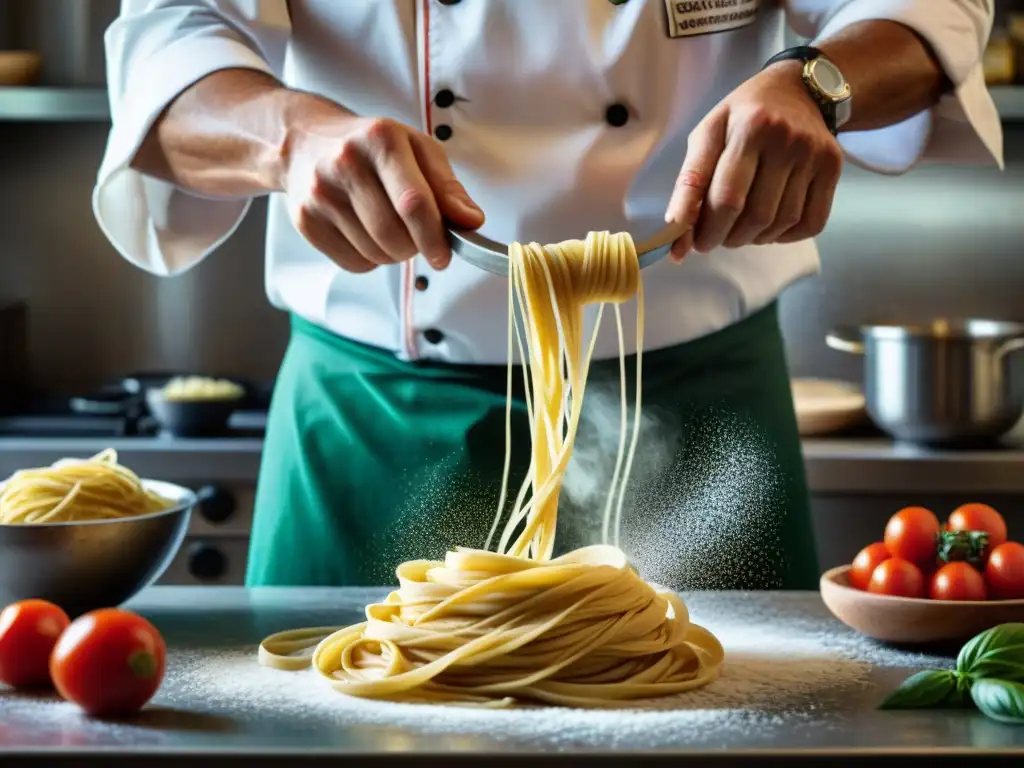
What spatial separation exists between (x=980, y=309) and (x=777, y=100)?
2474 mm

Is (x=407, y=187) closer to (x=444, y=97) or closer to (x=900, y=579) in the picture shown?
(x=444, y=97)

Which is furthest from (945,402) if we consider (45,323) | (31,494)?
(45,323)

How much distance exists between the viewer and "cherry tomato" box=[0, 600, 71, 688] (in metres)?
1.56

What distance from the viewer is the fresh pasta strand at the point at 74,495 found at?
1.81 metres

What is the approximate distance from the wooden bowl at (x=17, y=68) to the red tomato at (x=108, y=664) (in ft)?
8.64

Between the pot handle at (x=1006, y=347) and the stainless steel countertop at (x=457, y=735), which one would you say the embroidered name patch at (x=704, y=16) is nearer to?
the stainless steel countertop at (x=457, y=735)

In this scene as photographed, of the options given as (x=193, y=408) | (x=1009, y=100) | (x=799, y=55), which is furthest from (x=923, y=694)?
(x=1009, y=100)

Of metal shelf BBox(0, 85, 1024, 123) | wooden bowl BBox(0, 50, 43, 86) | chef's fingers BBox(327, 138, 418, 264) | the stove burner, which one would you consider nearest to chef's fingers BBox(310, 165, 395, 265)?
chef's fingers BBox(327, 138, 418, 264)

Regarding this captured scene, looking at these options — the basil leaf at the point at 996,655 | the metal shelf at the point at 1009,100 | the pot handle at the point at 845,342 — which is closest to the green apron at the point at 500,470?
the basil leaf at the point at 996,655

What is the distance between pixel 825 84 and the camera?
183cm

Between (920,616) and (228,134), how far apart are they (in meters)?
1.06

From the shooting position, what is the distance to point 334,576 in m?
2.12

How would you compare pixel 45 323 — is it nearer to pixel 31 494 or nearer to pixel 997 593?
pixel 31 494

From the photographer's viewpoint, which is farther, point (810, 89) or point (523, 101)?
point (523, 101)
